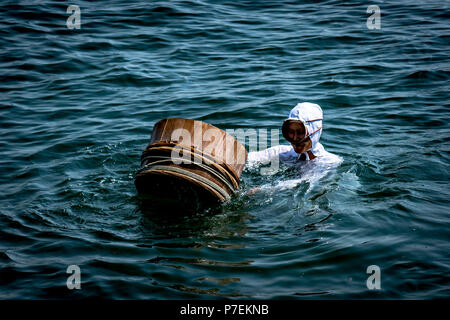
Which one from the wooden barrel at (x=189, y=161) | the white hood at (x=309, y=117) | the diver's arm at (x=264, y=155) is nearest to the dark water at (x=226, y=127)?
the diver's arm at (x=264, y=155)

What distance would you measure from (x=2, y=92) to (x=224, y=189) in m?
6.84

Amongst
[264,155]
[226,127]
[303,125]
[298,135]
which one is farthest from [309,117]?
[226,127]

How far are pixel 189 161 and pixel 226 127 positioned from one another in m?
3.86

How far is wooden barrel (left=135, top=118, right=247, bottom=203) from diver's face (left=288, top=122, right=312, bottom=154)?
1280mm

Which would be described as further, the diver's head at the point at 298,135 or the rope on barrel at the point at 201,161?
the diver's head at the point at 298,135

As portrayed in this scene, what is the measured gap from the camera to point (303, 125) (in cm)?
639

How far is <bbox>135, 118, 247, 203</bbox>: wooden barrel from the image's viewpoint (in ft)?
16.8

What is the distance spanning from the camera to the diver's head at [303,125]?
20.9ft

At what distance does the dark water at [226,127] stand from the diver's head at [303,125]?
569mm

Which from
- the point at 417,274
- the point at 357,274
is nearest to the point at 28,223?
the point at 357,274

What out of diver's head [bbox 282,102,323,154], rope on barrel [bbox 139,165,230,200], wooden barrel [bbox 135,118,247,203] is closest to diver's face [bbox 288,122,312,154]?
diver's head [bbox 282,102,323,154]

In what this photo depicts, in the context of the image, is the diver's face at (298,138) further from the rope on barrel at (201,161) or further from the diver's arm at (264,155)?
the rope on barrel at (201,161)

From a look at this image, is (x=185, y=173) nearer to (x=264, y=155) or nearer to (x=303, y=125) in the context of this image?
(x=303, y=125)
